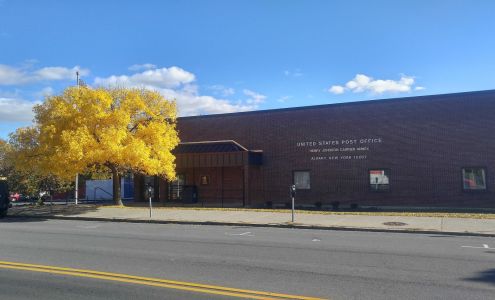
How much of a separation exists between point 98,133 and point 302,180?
1220 centimetres

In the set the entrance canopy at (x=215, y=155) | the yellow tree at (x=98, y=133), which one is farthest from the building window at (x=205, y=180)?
the yellow tree at (x=98, y=133)

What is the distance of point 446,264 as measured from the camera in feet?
30.4

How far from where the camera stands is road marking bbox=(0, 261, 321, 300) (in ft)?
22.5

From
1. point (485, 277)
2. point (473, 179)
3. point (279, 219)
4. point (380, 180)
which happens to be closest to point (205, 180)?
point (380, 180)

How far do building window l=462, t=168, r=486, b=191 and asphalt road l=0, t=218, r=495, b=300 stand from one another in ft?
39.9

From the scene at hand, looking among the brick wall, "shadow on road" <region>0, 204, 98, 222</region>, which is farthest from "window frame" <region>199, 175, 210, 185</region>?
"shadow on road" <region>0, 204, 98, 222</region>

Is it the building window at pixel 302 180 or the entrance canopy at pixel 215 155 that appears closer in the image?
the entrance canopy at pixel 215 155

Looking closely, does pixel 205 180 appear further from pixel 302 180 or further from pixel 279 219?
pixel 279 219

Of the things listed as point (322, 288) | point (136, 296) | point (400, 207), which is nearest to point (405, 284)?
point (322, 288)

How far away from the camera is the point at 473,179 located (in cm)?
2506

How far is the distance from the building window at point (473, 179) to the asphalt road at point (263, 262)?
12173 millimetres

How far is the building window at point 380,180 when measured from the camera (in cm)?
2688

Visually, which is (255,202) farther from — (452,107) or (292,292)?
(292,292)

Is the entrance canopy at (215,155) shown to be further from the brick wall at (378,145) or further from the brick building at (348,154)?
the brick wall at (378,145)
